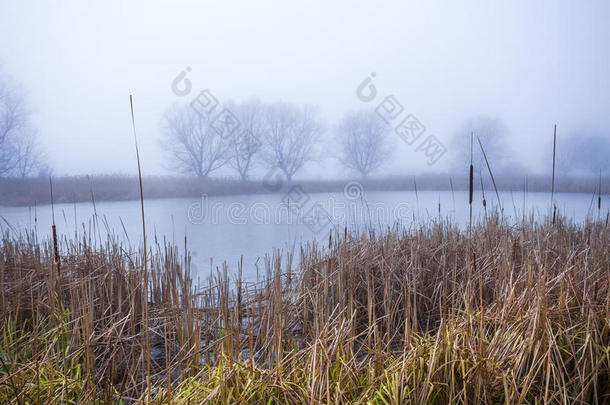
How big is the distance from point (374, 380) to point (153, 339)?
5.18 feet

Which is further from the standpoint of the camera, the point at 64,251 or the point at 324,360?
the point at 64,251

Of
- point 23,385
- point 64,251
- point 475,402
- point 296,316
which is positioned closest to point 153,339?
point 296,316

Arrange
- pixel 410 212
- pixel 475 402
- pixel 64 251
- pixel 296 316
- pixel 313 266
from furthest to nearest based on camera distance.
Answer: pixel 410 212, pixel 64 251, pixel 313 266, pixel 296 316, pixel 475 402

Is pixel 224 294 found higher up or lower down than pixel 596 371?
higher up

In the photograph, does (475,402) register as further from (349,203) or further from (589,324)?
(349,203)

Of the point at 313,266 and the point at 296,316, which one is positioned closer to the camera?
the point at 296,316

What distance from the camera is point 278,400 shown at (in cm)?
131

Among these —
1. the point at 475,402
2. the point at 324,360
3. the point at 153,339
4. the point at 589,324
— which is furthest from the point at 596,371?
the point at 153,339

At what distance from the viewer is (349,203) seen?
357cm

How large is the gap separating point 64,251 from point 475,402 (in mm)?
3146

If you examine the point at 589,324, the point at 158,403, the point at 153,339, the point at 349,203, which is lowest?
the point at 153,339

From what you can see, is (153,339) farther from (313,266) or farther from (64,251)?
(64,251)

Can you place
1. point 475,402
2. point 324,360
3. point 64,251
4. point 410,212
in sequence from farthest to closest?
point 410,212 → point 64,251 → point 324,360 → point 475,402

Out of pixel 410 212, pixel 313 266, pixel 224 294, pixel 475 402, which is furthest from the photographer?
pixel 410 212
